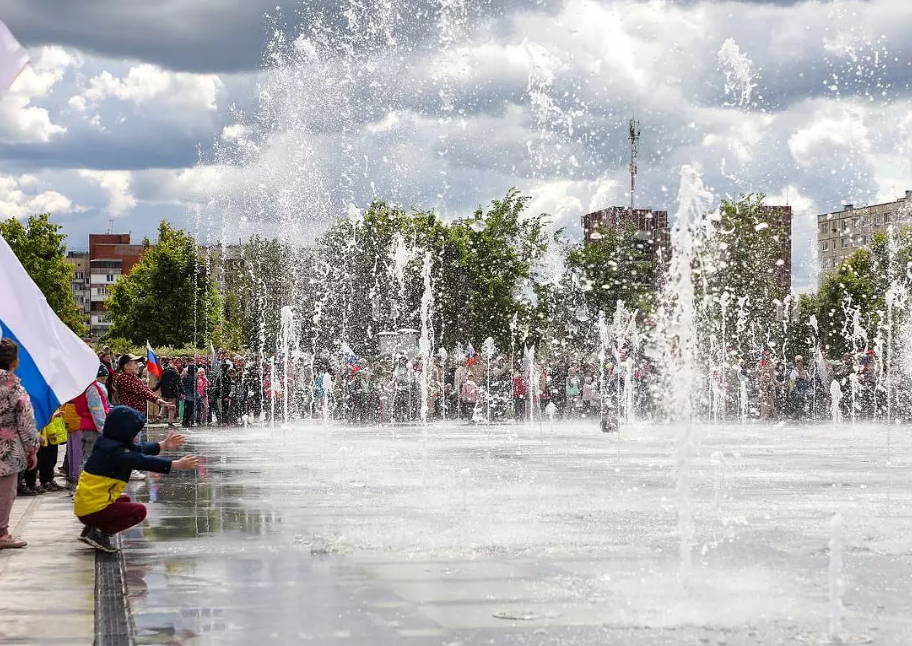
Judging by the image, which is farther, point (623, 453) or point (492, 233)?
point (492, 233)

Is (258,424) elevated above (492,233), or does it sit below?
below

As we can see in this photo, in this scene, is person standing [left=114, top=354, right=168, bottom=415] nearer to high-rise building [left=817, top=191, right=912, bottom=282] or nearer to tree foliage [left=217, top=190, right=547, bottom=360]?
tree foliage [left=217, top=190, right=547, bottom=360]

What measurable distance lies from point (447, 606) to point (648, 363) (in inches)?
1322

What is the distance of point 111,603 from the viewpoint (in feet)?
26.0

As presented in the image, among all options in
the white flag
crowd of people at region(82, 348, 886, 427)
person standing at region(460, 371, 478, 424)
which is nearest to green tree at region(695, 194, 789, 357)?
crowd of people at region(82, 348, 886, 427)

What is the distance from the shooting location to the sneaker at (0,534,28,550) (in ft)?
33.0

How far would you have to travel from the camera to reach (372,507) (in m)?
12.9

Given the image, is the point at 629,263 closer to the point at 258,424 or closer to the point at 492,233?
the point at 492,233

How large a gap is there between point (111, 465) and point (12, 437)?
809mm

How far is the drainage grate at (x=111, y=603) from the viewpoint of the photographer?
6935 mm

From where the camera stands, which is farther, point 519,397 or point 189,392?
point 519,397

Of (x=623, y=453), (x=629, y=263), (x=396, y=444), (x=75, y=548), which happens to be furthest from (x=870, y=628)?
(x=629, y=263)

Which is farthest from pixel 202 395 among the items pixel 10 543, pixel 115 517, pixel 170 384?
pixel 115 517

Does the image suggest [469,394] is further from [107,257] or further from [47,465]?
[107,257]
